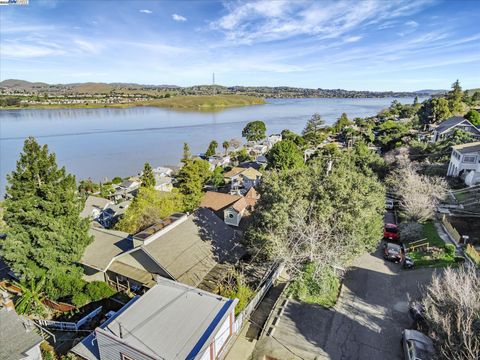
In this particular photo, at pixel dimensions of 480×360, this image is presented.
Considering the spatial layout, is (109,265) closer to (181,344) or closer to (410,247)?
(181,344)

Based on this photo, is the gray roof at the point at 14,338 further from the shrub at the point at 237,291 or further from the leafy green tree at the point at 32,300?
the shrub at the point at 237,291

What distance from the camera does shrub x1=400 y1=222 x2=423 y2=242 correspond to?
20.2 metres

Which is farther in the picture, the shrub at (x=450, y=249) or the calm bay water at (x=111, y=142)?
the calm bay water at (x=111, y=142)

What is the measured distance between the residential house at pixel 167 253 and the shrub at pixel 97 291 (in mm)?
937

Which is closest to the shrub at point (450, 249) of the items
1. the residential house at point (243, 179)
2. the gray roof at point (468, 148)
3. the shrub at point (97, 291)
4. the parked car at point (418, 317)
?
the parked car at point (418, 317)

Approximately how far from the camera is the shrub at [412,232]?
20.2 metres

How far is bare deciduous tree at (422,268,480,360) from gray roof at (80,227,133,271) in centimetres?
1604

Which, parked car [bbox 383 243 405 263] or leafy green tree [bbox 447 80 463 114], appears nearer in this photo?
parked car [bbox 383 243 405 263]

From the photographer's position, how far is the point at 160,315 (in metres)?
10.8

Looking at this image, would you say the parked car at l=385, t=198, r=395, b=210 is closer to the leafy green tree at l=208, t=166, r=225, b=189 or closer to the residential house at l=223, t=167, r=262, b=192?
the residential house at l=223, t=167, r=262, b=192

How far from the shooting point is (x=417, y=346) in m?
10.5

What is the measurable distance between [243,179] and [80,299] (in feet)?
85.8

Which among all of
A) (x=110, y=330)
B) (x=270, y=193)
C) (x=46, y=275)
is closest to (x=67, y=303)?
(x=46, y=275)

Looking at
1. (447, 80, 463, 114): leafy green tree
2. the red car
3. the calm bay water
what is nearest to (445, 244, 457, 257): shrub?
the red car
